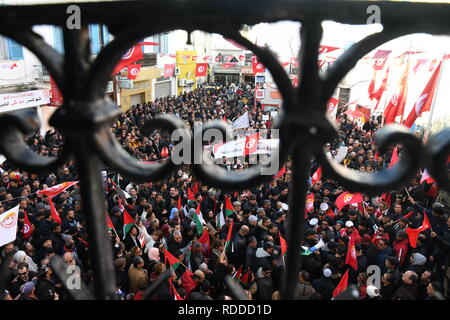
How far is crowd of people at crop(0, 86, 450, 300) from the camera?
4656mm

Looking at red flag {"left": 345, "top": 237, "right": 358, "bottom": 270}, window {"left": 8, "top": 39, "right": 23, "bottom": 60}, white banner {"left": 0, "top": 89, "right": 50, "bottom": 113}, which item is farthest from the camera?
window {"left": 8, "top": 39, "right": 23, "bottom": 60}

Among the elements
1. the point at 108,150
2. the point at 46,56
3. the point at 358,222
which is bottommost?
the point at 358,222

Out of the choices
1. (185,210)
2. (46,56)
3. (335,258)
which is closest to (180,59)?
(185,210)

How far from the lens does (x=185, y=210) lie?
24.5 feet

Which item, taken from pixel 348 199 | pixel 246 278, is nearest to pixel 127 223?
pixel 246 278

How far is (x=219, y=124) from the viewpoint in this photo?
3.05ft

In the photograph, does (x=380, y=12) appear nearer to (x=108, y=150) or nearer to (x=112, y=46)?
(x=112, y=46)

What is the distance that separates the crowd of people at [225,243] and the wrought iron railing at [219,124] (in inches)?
81.8

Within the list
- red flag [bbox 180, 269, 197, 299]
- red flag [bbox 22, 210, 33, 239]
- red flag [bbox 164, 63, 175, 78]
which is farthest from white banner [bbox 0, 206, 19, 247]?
red flag [bbox 164, 63, 175, 78]

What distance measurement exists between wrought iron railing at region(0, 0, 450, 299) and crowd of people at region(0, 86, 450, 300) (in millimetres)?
2077

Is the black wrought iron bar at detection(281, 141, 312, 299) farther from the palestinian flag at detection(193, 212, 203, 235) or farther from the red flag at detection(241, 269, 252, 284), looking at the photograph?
the palestinian flag at detection(193, 212, 203, 235)

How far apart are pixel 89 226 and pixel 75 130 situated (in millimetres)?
305

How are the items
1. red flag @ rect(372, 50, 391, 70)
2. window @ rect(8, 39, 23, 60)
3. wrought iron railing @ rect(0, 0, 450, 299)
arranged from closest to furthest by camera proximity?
wrought iron railing @ rect(0, 0, 450, 299) → window @ rect(8, 39, 23, 60) → red flag @ rect(372, 50, 391, 70)

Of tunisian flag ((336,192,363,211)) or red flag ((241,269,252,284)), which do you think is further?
tunisian flag ((336,192,363,211))
